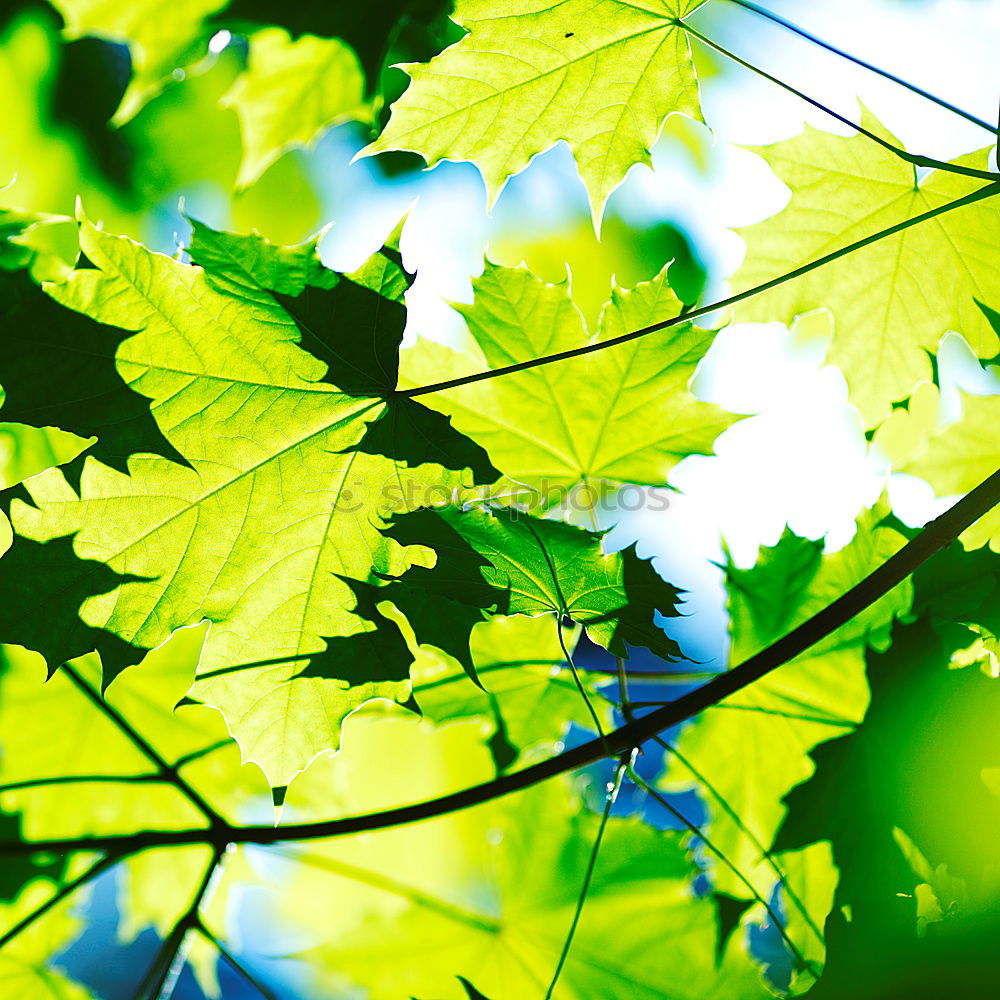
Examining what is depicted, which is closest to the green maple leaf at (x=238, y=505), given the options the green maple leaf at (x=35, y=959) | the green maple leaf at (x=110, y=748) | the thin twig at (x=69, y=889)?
the thin twig at (x=69, y=889)

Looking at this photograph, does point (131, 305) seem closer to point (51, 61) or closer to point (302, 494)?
point (302, 494)

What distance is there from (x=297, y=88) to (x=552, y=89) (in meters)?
0.75

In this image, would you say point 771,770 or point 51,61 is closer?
point 771,770

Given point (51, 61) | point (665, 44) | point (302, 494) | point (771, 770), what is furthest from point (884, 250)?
point (51, 61)

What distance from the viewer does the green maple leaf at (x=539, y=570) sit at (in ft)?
2.64

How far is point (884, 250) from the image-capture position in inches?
47.4

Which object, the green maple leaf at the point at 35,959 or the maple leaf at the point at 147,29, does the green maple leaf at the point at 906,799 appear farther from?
the maple leaf at the point at 147,29

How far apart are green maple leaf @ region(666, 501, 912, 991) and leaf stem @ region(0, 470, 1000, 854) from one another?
1.01ft

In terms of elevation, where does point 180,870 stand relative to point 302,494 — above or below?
below

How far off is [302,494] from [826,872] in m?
0.82

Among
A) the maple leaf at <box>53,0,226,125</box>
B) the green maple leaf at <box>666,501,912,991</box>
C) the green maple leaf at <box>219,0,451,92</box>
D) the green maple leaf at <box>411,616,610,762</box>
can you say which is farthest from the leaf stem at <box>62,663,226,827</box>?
the green maple leaf at <box>219,0,451,92</box>

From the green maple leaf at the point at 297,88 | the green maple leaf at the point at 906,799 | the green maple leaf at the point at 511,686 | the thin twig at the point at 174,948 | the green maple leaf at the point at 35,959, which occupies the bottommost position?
the green maple leaf at the point at 906,799

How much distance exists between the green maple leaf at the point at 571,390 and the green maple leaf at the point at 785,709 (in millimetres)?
224

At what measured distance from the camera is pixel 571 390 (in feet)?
3.67
